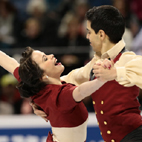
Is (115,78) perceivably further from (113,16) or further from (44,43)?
(44,43)

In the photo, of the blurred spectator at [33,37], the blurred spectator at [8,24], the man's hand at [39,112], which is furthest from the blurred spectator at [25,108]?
the man's hand at [39,112]

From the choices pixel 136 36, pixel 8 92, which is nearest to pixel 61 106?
pixel 8 92

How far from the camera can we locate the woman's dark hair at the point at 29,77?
254cm

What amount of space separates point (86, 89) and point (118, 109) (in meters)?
0.31

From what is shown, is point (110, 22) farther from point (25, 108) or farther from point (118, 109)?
point (25, 108)

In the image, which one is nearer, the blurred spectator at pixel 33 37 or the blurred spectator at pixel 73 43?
the blurred spectator at pixel 73 43

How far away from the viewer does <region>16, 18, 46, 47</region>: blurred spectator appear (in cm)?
539

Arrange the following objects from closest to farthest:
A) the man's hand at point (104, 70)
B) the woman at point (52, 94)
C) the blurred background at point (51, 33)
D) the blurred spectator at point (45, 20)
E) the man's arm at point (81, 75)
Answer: the man's hand at point (104, 70)
the woman at point (52, 94)
the man's arm at point (81, 75)
the blurred background at point (51, 33)
the blurred spectator at point (45, 20)

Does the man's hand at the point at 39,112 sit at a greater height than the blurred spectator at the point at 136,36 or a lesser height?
greater

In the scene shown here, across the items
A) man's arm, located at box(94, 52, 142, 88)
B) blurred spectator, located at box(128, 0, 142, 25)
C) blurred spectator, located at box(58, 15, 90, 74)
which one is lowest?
blurred spectator, located at box(58, 15, 90, 74)

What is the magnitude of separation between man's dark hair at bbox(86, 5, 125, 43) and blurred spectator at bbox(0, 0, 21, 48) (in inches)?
126

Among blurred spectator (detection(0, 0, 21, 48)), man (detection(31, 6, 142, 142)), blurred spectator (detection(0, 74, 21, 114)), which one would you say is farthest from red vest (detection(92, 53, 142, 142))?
blurred spectator (detection(0, 0, 21, 48))

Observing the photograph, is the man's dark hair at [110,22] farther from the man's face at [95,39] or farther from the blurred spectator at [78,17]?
the blurred spectator at [78,17]

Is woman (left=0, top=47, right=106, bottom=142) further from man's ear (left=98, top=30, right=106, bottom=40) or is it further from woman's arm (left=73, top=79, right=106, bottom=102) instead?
man's ear (left=98, top=30, right=106, bottom=40)
